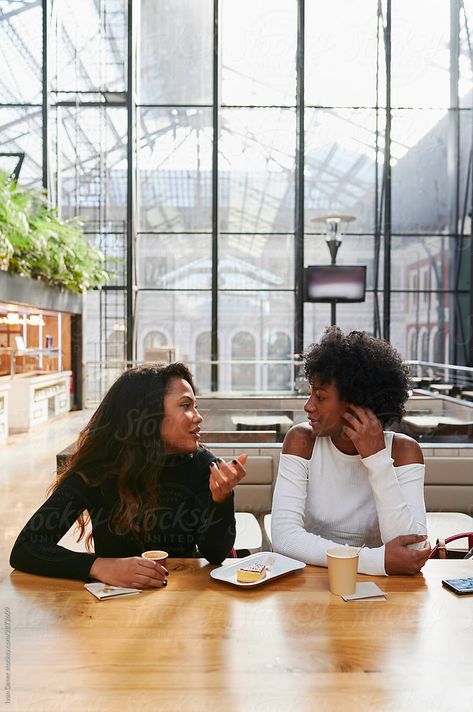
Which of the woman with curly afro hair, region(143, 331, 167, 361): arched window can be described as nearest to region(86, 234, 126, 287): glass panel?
region(143, 331, 167, 361): arched window

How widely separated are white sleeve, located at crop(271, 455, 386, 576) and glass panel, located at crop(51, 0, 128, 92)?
1049 centimetres

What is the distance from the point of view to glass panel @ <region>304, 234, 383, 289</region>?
35.8 ft

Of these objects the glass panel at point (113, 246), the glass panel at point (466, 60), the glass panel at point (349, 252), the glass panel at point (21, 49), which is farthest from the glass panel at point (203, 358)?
the glass panel at point (466, 60)

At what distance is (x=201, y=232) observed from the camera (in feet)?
35.9

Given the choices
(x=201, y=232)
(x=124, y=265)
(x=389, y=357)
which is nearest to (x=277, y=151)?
(x=201, y=232)

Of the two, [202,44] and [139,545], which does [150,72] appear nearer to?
[202,44]

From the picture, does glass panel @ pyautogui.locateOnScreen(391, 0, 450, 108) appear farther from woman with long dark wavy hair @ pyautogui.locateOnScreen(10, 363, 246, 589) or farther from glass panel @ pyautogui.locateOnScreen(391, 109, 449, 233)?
woman with long dark wavy hair @ pyautogui.locateOnScreen(10, 363, 246, 589)

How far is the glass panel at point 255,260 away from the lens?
1091 cm

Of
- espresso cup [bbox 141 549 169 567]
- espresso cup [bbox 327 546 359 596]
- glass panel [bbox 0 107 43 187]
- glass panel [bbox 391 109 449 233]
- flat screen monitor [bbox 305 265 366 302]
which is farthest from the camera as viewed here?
glass panel [bbox 391 109 449 233]

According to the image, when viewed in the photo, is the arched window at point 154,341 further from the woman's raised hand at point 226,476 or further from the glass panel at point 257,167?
the woman's raised hand at point 226,476

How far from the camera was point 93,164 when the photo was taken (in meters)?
11.1

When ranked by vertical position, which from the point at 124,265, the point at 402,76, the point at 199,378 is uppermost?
the point at 402,76

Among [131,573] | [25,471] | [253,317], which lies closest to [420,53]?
[253,317]

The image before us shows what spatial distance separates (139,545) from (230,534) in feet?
0.78
